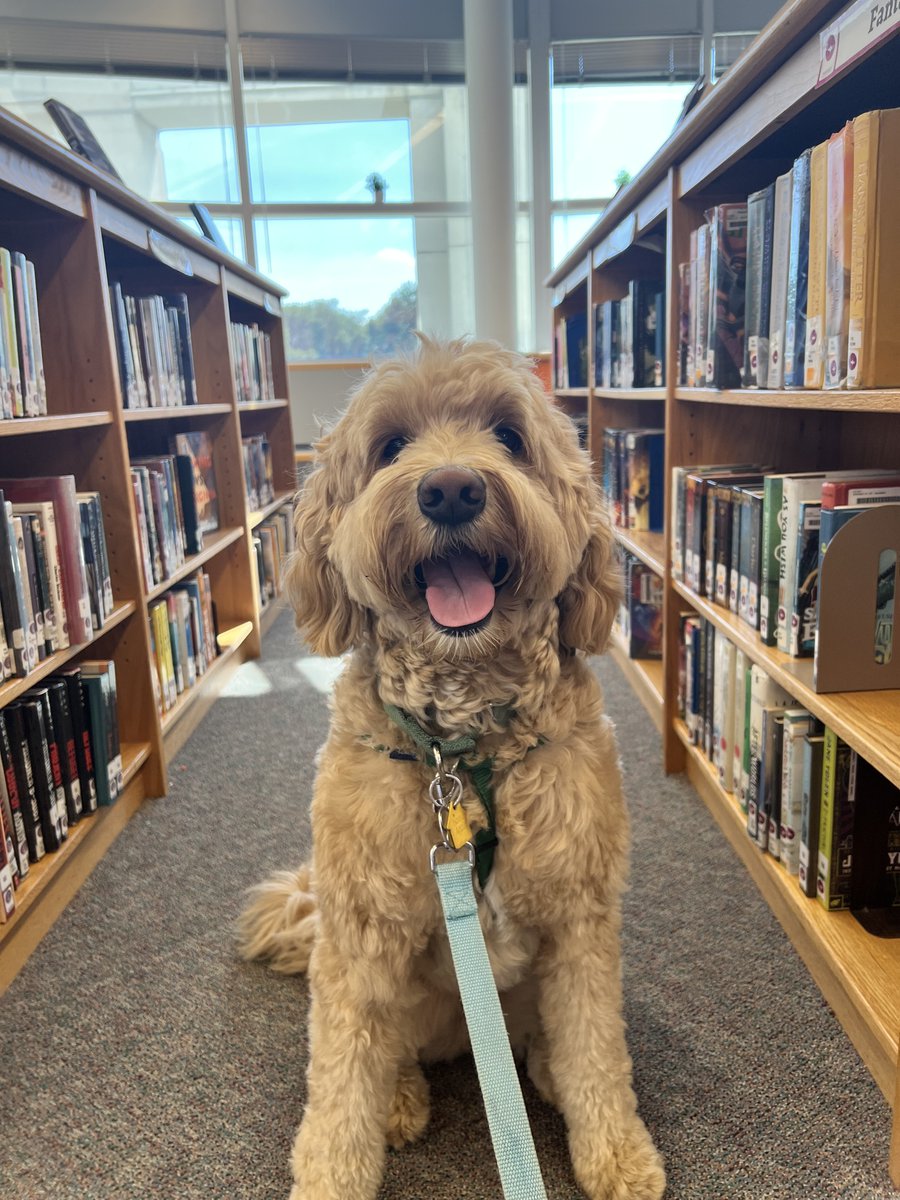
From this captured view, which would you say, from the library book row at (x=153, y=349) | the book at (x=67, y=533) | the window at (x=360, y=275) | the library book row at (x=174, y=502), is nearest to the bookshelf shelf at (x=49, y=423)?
the book at (x=67, y=533)

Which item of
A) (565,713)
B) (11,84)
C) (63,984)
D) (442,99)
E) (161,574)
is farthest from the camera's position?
(442,99)

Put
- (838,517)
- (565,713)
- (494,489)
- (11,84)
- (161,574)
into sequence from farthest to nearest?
(11,84) → (161,574) → (838,517) → (565,713) → (494,489)

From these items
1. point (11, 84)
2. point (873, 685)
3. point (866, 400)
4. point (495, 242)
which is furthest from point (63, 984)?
point (11, 84)

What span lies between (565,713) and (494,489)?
1.04 feet

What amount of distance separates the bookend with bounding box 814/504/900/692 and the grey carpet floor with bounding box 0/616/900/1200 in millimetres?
593

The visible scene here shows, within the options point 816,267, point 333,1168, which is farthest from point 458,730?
point 816,267

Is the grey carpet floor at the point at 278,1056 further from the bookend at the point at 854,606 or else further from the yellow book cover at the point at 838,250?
the yellow book cover at the point at 838,250

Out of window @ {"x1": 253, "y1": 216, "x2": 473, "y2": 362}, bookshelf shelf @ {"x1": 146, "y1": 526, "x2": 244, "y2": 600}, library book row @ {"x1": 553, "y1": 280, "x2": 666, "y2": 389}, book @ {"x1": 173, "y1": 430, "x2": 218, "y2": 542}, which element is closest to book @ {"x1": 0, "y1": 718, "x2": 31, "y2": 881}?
bookshelf shelf @ {"x1": 146, "y1": 526, "x2": 244, "y2": 600}

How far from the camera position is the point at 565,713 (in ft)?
3.74

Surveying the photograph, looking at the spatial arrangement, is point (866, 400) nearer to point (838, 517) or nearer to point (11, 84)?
point (838, 517)

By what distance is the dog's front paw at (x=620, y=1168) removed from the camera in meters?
1.11

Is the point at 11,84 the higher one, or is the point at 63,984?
the point at 11,84

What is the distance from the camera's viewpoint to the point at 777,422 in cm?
217

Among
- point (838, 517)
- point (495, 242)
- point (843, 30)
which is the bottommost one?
point (838, 517)
